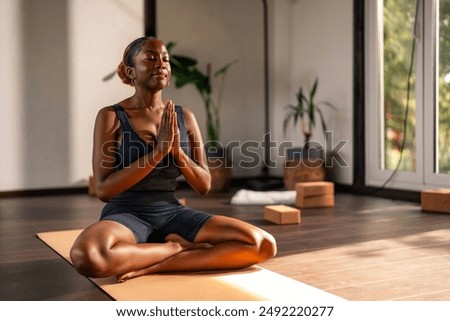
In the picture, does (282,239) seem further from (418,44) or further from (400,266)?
(418,44)

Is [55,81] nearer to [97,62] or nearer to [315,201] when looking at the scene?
[97,62]

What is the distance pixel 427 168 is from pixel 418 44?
2.95 feet

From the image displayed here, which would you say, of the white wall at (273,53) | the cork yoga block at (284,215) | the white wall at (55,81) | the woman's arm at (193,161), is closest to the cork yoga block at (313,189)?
the cork yoga block at (284,215)

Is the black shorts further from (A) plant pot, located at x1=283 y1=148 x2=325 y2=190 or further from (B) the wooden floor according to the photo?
(A) plant pot, located at x1=283 y1=148 x2=325 y2=190

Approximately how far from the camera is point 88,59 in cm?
507

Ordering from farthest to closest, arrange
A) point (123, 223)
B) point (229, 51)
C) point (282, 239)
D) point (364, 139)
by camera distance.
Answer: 1. point (229, 51)
2. point (364, 139)
3. point (282, 239)
4. point (123, 223)

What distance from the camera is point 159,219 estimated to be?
2.23m

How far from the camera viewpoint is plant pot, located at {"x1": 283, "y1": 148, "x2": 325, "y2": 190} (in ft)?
16.4

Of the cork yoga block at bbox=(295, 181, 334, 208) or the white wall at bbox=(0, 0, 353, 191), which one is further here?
the white wall at bbox=(0, 0, 353, 191)

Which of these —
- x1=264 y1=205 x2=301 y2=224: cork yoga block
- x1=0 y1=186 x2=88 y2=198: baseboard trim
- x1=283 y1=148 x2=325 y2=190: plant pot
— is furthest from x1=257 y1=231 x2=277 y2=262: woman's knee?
x1=0 y1=186 x2=88 y2=198: baseboard trim

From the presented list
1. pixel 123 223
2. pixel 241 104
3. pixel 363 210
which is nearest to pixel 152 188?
pixel 123 223

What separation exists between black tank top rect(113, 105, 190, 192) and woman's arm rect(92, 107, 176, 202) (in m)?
0.03

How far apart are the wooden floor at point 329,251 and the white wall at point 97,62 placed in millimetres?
780

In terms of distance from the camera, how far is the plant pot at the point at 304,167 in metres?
4.99
